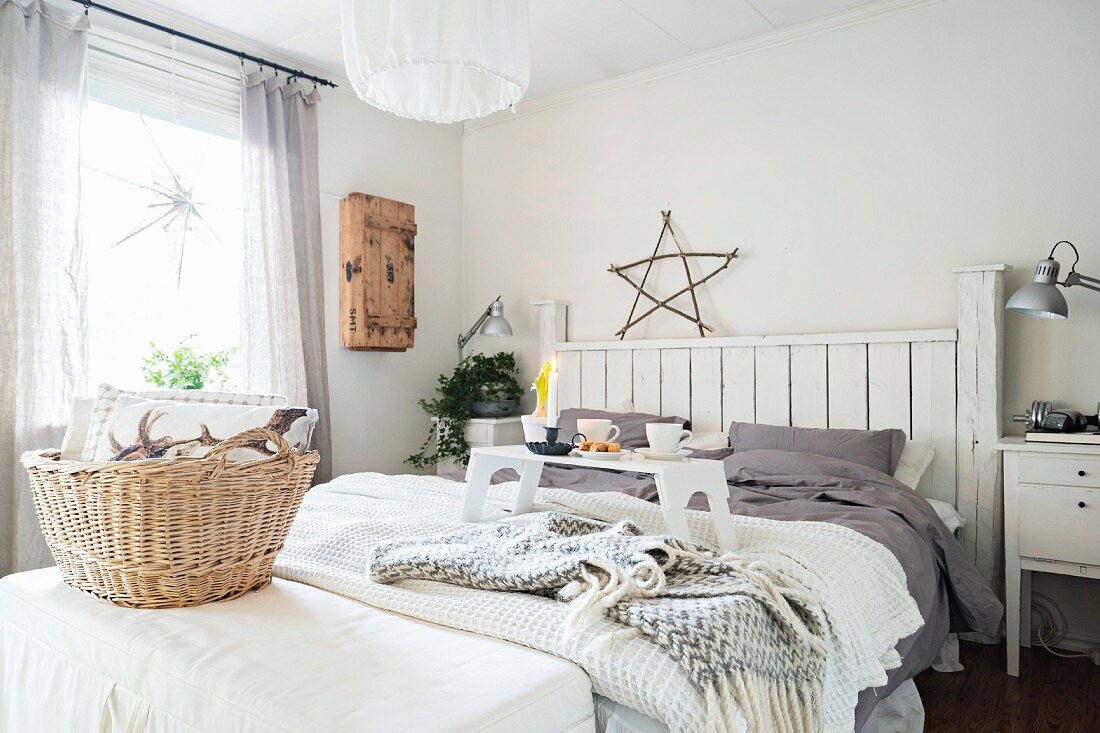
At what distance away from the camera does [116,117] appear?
312 cm

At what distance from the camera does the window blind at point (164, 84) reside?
3043 mm

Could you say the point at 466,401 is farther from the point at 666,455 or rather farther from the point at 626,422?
the point at 666,455

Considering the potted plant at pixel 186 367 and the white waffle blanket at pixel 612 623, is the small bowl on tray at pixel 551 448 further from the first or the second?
the potted plant at pixel 186 367

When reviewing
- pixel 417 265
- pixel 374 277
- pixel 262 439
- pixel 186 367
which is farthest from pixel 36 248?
pixel 262 439

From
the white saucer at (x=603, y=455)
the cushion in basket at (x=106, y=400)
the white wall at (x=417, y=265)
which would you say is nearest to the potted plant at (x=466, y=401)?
the white wall at (x=417, y=265)

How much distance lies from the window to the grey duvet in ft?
5.62

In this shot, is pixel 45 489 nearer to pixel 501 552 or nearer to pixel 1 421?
pixel 501 552

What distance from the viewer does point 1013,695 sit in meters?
2.35

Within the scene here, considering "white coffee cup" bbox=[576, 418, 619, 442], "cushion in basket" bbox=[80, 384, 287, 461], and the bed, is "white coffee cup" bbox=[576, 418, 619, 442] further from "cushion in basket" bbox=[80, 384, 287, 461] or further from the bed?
"cushion in basket" bbox=[80, 384, 287, 461]

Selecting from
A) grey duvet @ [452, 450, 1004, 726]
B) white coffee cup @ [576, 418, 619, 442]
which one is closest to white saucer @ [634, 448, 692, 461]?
white coffee cup @ [576, 418, 619, 442]

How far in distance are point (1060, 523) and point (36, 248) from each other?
12.0 ft

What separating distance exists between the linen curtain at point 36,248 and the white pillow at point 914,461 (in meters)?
3.07

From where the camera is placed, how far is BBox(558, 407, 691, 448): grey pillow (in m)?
3.13

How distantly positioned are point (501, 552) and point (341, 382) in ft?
8.58
